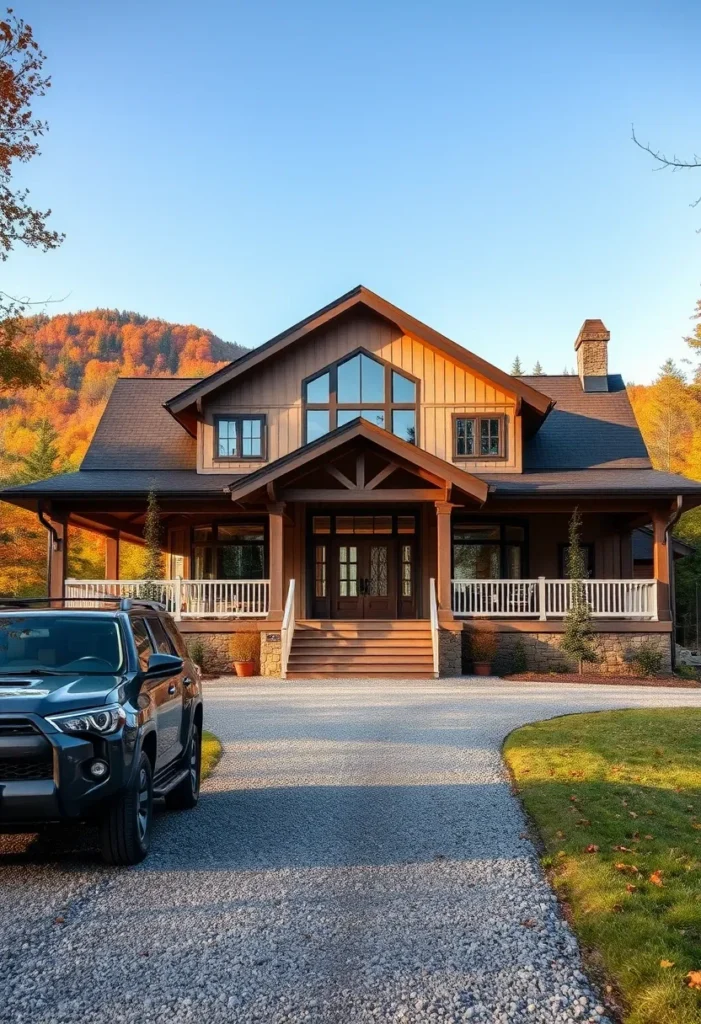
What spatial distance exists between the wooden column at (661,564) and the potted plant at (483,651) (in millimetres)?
4027

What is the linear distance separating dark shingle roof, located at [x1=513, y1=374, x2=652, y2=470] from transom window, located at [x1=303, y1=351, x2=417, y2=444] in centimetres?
343

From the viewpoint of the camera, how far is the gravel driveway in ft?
12.6

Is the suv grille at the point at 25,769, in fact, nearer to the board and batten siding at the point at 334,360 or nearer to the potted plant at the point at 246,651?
the potted plant at the point at 246,651

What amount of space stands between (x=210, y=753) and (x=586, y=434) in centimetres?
1639

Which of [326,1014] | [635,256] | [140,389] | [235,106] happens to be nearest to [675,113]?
[635,256]

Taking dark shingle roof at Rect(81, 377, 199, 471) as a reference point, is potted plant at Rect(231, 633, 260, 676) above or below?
below

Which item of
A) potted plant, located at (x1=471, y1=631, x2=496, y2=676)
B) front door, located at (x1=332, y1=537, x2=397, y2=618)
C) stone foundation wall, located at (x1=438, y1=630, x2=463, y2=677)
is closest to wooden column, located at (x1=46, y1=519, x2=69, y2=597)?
front door, located at (x1=332, y1=537, x2=397, y2=618)

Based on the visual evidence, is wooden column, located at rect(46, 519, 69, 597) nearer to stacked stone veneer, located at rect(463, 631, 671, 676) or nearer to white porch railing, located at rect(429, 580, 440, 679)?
white porch railing, located at rect(429, 580, 440, 679)

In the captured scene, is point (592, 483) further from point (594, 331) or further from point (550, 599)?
point (594, 331)

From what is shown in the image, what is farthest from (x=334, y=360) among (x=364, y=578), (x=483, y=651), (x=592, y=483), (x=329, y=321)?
(x=483, y=651)

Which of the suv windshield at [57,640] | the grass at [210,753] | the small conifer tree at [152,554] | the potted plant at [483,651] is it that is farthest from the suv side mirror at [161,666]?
the potted plant at [483,651]

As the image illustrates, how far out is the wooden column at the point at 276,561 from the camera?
19.1 m

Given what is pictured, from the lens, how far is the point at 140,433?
23875 millimetres

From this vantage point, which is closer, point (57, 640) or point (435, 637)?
point (57, 640)
